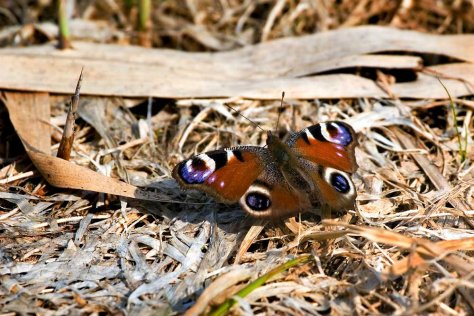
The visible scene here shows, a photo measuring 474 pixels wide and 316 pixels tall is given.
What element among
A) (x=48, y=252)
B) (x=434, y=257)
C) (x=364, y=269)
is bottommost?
(x=48, y=252)

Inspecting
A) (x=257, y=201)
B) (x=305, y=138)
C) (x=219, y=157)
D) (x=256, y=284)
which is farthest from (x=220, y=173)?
(x=256, y=284)

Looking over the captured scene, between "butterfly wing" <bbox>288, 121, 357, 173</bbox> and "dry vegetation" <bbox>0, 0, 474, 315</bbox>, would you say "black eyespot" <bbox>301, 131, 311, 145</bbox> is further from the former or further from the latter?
"dry vegetation" <bbox>0, 0, 474, 315</bbox>

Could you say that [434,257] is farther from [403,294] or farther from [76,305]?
[76,305]

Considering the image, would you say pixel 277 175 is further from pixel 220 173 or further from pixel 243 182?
pixel 220 173

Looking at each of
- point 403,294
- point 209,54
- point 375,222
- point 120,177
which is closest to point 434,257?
point 403,294

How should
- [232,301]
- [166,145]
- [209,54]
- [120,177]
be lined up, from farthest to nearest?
[209,54]
[166,145]
[120,177]
[232,301]

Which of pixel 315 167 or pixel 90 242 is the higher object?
pixel 315 167

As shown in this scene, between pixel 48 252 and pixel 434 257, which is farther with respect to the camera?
pixel 48 252
